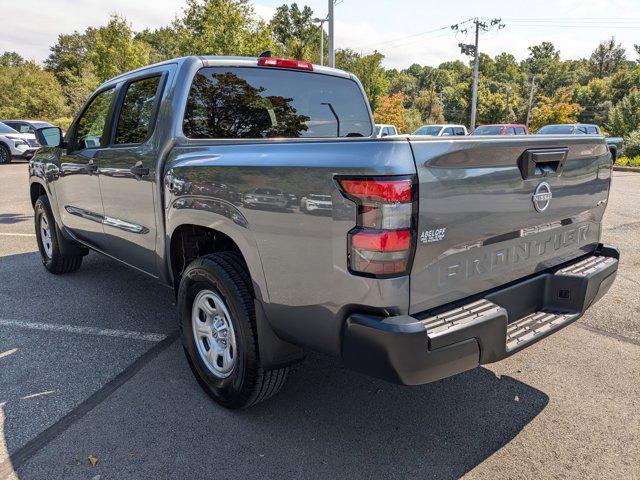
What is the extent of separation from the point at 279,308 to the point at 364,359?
0.54 meters

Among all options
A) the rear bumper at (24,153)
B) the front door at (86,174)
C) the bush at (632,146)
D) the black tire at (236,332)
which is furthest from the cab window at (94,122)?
the bush at (632,146)

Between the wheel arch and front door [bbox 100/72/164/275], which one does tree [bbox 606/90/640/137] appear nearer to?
front door [bbox 100/72/164/275]

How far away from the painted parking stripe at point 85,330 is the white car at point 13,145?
17.2 meters

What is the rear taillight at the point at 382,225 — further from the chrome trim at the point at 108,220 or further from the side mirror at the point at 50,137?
the side mirror at the point at 50,137

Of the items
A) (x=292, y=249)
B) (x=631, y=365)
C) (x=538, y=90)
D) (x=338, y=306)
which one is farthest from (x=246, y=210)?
(x=538, y=90)

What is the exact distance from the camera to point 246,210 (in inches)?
95.5

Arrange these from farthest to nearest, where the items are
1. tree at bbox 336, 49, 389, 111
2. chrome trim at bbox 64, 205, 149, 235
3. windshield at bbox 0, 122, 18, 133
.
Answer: tree at bbox 336, 49, 389, 111 < windshield at bbox 0, 122, 18, 133 < chrome trim at bbox 64, 205, 149, 235

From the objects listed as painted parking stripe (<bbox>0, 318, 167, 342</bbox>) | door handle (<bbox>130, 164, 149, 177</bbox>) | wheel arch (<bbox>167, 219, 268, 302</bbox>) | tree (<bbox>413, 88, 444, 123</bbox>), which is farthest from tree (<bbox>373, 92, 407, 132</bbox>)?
wheel arch (<bbox>167, 219, 268, 302</bbox>)

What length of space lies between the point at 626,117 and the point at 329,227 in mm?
27975

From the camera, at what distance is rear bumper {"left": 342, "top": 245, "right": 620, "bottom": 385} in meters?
1.93

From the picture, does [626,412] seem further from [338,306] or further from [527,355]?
[338,306]

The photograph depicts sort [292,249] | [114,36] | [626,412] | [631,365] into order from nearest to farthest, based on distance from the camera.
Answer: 1. [292,249]
2. [626,412]
3. [631,365]
4. [114,36]

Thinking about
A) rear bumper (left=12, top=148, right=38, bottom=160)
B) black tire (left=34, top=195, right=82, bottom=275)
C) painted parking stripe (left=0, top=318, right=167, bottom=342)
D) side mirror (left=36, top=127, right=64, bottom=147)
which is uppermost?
side mirror (left=36, top=127, right=64, bottom=147)

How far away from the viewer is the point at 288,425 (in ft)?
8.91
